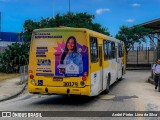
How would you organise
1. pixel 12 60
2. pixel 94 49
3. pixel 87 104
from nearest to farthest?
pixel 87 104
pixel 94 49
pixel 12 60

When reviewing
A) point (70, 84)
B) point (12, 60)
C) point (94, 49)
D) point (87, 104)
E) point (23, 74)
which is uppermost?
point (94, 49)

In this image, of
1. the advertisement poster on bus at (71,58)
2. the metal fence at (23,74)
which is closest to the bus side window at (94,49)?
the advertisement poster on bus at (71,58)

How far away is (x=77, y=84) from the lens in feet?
49.3

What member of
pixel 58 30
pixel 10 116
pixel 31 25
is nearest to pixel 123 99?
pixel 58 30

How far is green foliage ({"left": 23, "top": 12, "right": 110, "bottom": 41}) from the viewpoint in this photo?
46594mm

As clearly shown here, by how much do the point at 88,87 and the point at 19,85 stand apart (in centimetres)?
921

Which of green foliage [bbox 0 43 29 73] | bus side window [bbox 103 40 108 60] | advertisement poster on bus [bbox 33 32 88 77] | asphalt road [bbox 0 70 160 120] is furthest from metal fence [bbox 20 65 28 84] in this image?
green foliage [bbox 0 43 29 73]

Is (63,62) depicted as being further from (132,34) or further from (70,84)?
(132,34)

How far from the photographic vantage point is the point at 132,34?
5300 cm

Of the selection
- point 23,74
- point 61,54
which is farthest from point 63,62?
point 23,74

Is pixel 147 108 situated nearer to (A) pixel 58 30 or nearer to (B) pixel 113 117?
(B) pixel 113 117

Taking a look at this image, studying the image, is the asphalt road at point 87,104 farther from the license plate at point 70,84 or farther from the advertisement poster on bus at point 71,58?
the advertisement poster on bus at point 71,58

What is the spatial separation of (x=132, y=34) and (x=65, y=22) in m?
10.5

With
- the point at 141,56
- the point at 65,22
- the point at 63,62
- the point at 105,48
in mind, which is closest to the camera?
the point at 63,62
